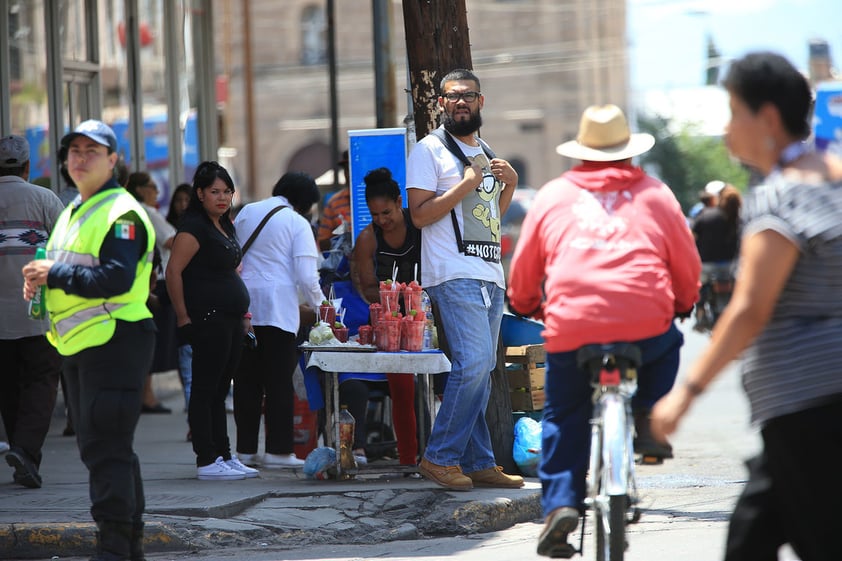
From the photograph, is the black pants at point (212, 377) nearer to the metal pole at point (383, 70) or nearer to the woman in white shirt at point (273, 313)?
the woman in white shirt at point (273, 313)

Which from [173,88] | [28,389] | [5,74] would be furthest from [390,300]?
[173,88]

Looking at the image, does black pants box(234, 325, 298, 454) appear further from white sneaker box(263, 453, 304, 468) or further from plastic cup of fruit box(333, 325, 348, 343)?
plastic cup of fruit box(333, 325, 348, 343)

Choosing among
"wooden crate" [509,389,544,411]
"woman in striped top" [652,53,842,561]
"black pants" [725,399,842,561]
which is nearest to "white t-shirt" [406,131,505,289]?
"wooden crate" [509,389,544,411]

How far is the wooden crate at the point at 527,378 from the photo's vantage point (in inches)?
336

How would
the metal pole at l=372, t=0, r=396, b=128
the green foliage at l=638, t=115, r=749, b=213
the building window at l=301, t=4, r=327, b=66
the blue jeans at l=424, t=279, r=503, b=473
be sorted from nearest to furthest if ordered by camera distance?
1. the blue jeans at l=424, t=279, r=503, b=473
2. the metal pole at l=372, t=0, r=396, b=128
3. the building window at l=301, t=4, r=327, b=66
4. the green foliage at l=638, t=115, r=749, b=213

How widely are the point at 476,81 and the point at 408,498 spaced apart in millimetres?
2283

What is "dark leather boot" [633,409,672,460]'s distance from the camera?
16.5ft

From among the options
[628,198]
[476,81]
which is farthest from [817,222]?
[476,81]

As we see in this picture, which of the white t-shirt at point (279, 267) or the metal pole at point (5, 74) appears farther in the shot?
the metal pole at point (5, 74)

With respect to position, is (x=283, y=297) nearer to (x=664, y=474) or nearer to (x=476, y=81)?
(x=476, y=81)

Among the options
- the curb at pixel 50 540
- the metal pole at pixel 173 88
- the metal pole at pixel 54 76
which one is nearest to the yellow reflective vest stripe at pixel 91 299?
the curb at pixel 50 540

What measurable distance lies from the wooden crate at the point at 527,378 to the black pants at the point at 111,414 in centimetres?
365

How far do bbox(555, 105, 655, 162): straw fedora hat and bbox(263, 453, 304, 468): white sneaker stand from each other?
4.00 meters

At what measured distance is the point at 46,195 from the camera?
8.11 meters
